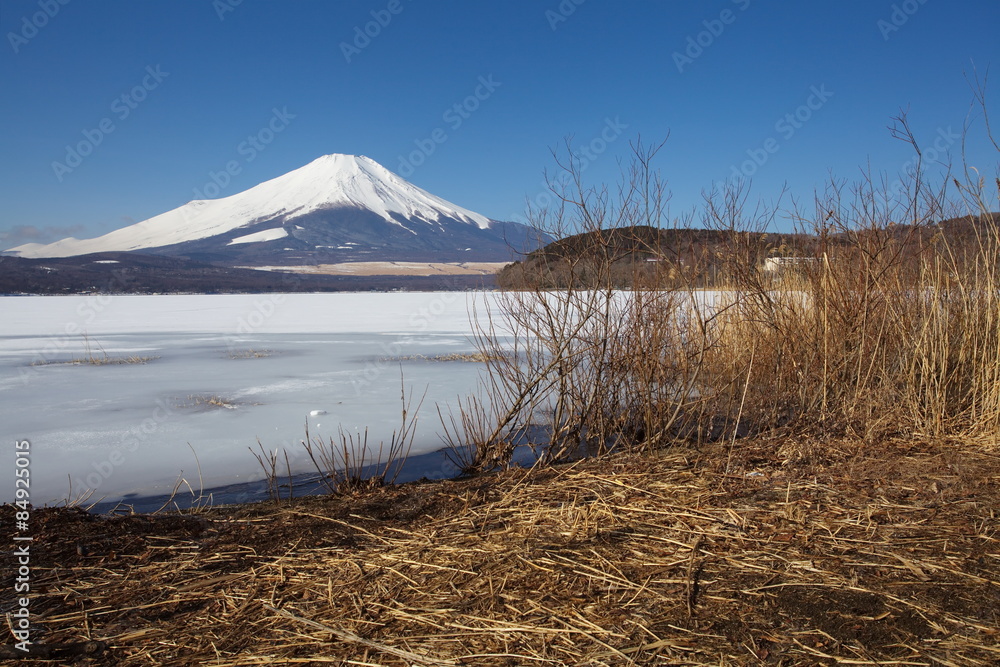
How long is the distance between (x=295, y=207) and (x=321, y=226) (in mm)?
19596

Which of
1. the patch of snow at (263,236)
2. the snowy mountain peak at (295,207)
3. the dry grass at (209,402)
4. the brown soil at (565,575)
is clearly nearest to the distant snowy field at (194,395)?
the dry grass at (209,402)

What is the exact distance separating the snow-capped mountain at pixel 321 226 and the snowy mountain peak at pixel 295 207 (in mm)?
272

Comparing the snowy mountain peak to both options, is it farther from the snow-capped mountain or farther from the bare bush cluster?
the bare bush cluster

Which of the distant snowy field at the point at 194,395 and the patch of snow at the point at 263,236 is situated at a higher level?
the patch of snow at the point at 263,236

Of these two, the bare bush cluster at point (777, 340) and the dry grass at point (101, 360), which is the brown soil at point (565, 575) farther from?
the dry grass at point (101, 360)

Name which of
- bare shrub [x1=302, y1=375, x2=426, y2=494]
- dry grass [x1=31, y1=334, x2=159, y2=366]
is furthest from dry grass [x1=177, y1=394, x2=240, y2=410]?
dry grass [x1=31, y1=334, x2=159, y2=366]

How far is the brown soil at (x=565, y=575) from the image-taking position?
66.4 inches

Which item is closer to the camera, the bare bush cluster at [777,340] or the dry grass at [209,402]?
the bare bush cluster at [777,340]

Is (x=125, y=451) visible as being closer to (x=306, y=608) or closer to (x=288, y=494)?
(x=288, y=494)

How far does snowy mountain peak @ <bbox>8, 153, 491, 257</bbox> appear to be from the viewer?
13425 centimetres

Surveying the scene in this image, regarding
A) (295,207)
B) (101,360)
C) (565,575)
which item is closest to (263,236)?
(295,207)

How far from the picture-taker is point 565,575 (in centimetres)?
209

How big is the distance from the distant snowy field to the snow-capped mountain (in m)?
85.0

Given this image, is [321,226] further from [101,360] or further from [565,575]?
→ [565,575]
